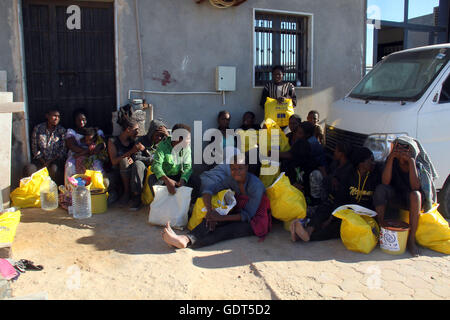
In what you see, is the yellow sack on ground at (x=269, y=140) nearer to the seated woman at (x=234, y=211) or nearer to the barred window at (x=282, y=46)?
the seated woman at (x=234, y=211)

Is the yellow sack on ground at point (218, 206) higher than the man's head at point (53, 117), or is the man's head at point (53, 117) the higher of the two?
the man's head at point (53, 117)

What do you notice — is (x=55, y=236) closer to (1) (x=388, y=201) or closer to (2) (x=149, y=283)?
(2) (x=149, y=283)

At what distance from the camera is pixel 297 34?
743cm

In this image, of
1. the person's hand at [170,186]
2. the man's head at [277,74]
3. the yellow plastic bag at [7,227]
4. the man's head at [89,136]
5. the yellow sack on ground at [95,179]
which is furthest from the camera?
the man's head at [277,74]

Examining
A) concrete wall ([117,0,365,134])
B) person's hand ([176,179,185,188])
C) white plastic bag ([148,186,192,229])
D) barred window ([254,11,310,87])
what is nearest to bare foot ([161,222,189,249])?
white plastic bag ([148,186,192,229])

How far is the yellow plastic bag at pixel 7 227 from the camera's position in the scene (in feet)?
11.9

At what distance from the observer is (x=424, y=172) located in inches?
A: 159

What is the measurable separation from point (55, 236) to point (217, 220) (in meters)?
1.77

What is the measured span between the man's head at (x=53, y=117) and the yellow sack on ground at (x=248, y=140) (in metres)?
2.59

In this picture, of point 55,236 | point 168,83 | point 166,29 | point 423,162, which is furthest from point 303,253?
point 166,29

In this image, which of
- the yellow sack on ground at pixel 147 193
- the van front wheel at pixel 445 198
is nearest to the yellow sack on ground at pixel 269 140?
the yellow sack on ground at pixel 147 193

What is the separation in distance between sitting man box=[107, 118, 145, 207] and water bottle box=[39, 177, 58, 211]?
70cm

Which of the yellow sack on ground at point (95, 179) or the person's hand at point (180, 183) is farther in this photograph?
the yellow sack on ground at point (95, 179)

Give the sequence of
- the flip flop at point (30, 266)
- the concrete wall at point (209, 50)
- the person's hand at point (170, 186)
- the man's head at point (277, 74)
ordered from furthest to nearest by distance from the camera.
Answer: the man's head at point (277, 74) → the concrete wall at point (209, 50) → the person's hand at point (170, 186) → the flip flop at point (30, 266)
